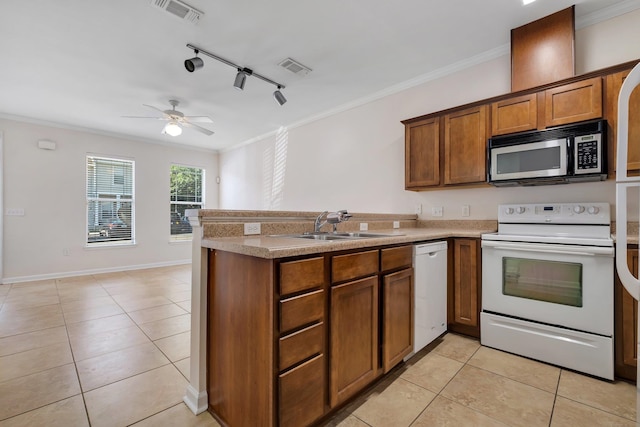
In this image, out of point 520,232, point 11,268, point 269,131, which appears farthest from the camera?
point 269,131

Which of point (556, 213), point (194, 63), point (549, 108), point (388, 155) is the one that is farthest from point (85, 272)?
point (549, 108)

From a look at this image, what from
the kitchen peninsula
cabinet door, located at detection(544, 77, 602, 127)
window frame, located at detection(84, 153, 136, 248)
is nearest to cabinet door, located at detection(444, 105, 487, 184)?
cabinet door, located at detection(544, 77, 602, 127)

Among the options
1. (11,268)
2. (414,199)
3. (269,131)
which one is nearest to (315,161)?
(269,131)

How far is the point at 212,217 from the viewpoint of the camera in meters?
1.68

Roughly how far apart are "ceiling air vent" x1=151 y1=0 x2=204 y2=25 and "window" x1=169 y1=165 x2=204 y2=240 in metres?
4.48

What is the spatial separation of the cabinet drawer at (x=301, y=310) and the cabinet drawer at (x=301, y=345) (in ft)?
0.12

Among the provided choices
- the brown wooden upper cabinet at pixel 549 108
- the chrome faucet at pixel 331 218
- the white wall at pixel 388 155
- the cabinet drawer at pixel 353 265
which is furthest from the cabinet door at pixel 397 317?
the brown wooden upper cabinet at pixel 549 108

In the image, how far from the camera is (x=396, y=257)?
1882 mm

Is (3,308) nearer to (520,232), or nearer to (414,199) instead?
(414,199)

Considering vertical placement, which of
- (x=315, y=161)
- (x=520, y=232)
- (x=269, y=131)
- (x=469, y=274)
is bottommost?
(x=469, y=274)

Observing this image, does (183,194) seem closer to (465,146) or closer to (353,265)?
(465,146)

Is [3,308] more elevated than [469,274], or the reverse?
[469,274]

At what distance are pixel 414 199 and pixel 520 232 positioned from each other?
1.17 meters

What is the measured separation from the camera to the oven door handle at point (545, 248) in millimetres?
1825
